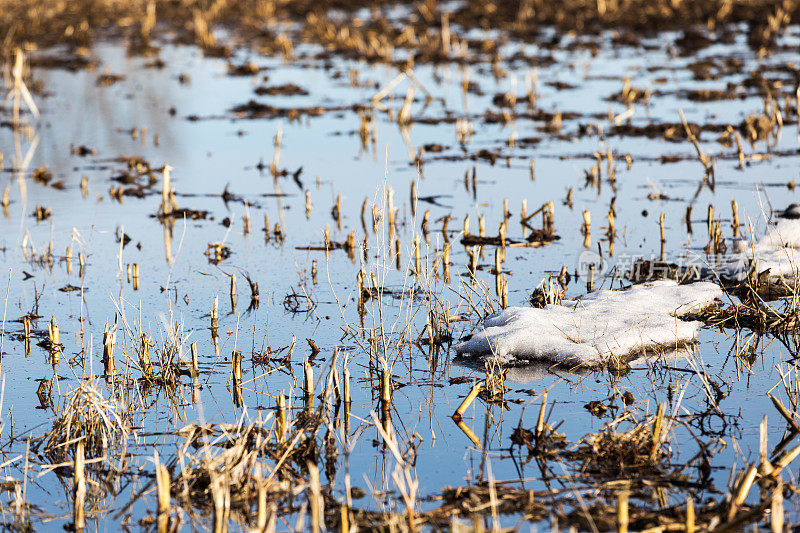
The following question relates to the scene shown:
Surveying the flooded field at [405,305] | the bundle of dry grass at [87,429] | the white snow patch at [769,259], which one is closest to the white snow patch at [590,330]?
the flooded field at [405,305]

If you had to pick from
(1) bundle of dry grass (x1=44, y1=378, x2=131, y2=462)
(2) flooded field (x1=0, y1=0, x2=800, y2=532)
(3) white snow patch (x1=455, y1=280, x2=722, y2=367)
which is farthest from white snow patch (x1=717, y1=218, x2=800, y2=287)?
(1) bundle of dry grass (x1=44, y1=378, x2=131, y2=462)

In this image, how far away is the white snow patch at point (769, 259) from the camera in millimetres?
6680

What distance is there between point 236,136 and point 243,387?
816cm

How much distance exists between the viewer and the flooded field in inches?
155

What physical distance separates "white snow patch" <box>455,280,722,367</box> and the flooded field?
0.02 meters

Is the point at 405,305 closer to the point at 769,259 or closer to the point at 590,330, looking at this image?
the point at 590,330

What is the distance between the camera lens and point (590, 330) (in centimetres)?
566

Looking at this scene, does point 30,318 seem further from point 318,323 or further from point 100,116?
point 100,116

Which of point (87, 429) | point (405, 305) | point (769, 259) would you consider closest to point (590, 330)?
point (405, 305)

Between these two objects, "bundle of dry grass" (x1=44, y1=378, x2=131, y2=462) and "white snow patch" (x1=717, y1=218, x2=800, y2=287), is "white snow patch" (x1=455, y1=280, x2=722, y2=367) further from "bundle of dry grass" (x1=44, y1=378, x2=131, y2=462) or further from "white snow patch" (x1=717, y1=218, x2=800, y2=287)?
"bundle of dry grass" (x1=44, y1=378, x2=131, y2=462)

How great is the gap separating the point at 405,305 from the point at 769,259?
2.46 meters

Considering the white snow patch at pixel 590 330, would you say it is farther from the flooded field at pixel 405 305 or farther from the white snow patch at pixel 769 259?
the white snow patch at pixel 769 259

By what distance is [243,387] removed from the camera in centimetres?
514

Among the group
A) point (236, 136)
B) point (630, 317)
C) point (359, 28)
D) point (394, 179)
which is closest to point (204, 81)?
point (236, 136)
